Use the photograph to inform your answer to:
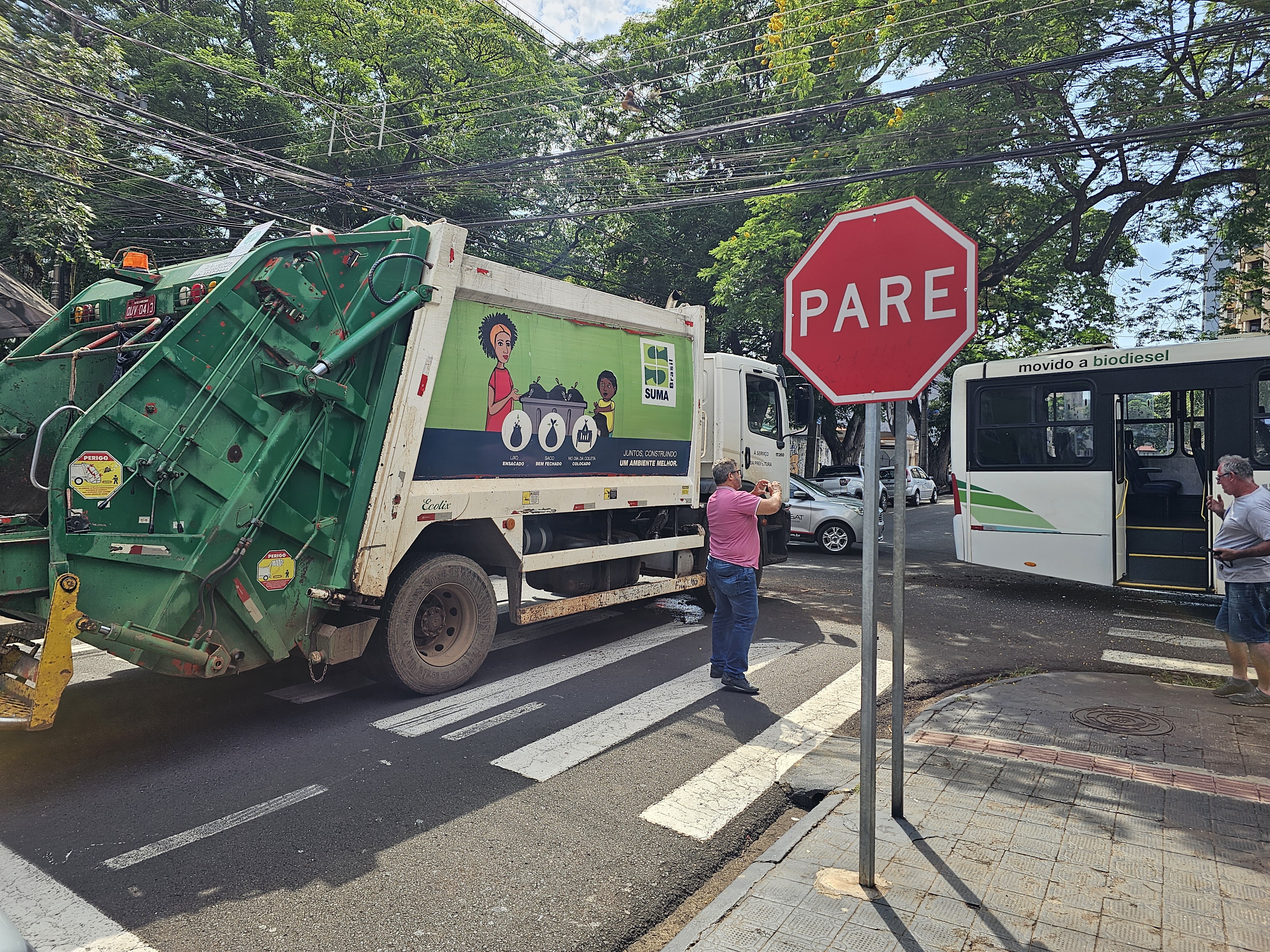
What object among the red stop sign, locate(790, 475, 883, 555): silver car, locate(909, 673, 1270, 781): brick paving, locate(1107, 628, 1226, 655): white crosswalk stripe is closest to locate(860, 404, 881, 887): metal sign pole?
the red stop sign

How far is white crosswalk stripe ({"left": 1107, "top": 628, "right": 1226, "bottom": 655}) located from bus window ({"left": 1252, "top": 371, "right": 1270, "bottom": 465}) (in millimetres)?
2227

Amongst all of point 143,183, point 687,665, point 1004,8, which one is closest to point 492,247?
point 143,183

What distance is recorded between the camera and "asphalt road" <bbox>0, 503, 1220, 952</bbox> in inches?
127

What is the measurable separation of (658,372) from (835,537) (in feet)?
28.3

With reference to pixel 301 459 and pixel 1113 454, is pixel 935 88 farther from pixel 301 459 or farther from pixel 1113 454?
pixel 301 459

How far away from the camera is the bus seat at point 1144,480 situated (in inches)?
400

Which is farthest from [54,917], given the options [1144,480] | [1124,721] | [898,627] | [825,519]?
[825,519]

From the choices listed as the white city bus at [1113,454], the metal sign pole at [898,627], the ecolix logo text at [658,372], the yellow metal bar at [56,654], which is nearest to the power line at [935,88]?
the white city bus at [1113,454]

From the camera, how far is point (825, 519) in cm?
1561

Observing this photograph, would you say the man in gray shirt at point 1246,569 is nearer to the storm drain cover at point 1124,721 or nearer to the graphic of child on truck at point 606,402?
the storm drain cover at point 1124,721

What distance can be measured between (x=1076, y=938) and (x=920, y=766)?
1719 mm

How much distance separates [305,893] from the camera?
336 centimetres

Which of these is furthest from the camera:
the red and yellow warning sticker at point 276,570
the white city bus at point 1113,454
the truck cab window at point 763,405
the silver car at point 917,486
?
the silver car at point 917,486

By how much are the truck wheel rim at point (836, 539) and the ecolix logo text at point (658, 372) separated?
8.22 metres
